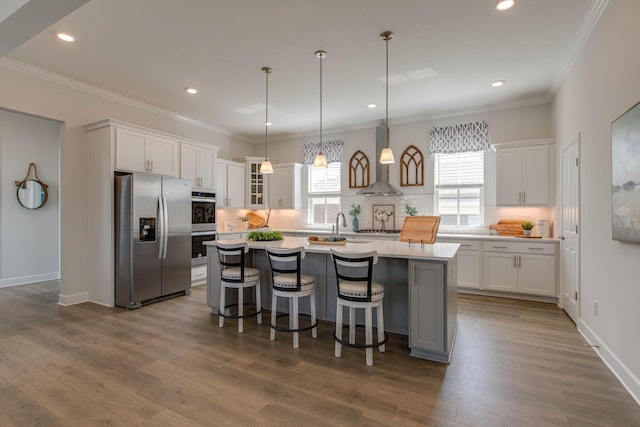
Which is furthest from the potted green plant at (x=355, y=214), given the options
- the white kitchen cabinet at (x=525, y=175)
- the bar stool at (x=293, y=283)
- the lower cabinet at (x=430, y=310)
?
the lower cabinet at (x=430, y=310)

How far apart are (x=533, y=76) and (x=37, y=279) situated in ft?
28.5

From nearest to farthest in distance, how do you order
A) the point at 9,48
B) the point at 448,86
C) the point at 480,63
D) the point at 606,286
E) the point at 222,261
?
the point at 9,48
the point at 606,286
the point at 222,261
the point at 480,63
the point at 448,86

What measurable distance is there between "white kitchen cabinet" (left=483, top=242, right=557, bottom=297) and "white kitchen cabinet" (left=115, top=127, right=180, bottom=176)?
5.08 meters

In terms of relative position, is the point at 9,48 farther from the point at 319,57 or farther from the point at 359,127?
the point at 359,127

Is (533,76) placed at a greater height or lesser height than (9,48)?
greater

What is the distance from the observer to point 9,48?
258 centimetres

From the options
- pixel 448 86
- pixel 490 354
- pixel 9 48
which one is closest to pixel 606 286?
pixel 490 354

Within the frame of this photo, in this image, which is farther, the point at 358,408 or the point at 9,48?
the point at 9,48

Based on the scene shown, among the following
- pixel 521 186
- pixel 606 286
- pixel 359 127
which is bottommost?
pixel 606 286

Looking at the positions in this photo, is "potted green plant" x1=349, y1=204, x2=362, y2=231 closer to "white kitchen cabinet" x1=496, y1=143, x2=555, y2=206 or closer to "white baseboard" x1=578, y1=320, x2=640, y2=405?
"white kitchen cabinet" x1=496, y1=143, x2=555, y2=206

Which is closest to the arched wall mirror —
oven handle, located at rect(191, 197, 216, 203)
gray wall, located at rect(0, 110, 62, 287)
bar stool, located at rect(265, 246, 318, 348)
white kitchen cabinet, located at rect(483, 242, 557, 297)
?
gray wall, located at rect(0, 110, 62, 287)

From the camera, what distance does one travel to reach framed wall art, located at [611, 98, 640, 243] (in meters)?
2.16

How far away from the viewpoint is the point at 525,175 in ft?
16.3

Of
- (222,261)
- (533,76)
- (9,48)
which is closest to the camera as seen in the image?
(9,48)
